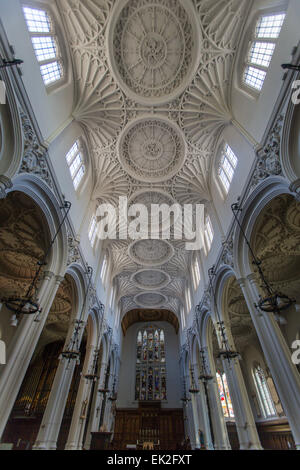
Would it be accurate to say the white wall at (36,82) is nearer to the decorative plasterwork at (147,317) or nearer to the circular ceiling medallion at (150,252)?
the circular ceiling medallion at (150,252)

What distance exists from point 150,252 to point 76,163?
11.6 meters

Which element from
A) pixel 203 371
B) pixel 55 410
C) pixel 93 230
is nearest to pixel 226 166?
pixel 93 230

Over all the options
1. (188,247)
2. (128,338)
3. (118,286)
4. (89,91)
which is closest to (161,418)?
(128,338)

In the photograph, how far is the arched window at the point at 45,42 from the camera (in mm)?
8883

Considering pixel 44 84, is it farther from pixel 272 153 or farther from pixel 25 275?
pixel 25 275

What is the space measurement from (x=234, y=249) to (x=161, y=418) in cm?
2231

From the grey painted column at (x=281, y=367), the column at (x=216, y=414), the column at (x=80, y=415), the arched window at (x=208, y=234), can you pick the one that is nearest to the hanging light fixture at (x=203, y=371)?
the column at (x=216, y=414)

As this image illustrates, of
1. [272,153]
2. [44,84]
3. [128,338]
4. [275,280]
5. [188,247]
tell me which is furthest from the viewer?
[128,338]

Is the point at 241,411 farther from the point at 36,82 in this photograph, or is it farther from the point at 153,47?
the point at 153,47

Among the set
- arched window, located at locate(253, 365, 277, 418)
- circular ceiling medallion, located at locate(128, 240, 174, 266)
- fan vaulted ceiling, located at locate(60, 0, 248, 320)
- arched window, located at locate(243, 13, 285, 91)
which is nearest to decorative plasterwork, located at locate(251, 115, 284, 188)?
arched window, located at locate(243, 13, 285, 91)

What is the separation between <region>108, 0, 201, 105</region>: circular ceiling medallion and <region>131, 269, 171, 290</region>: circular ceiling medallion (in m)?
15.9

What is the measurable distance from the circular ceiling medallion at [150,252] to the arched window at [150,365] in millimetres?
Answer: 13926

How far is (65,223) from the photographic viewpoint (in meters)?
11.4

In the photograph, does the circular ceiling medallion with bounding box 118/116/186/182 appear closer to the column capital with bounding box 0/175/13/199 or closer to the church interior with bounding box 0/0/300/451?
the church interior with bounding box 0/0/300/451
